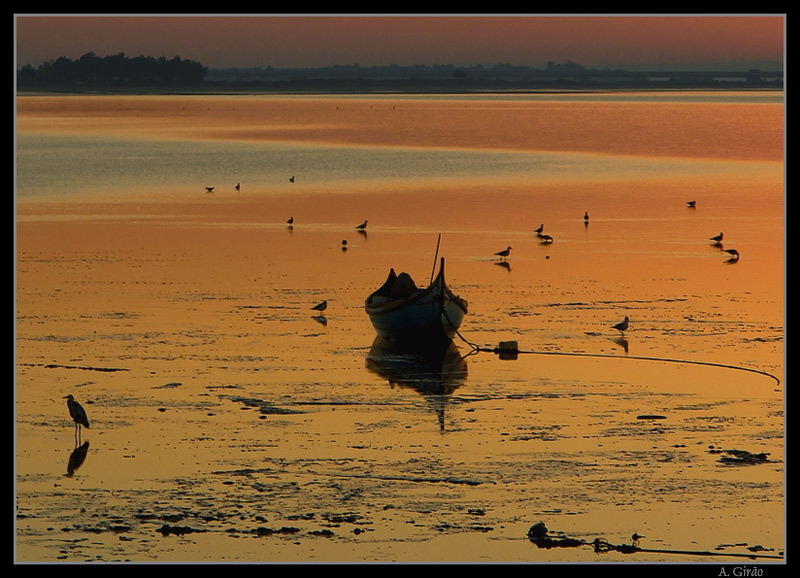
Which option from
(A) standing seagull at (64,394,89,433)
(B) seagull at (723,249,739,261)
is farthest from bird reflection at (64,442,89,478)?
(B) seagull at (723,249,739,261)

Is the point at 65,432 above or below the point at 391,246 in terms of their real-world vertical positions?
below

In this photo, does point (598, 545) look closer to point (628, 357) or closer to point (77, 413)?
point (77, 413)

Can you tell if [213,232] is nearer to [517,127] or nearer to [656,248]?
[656,248]

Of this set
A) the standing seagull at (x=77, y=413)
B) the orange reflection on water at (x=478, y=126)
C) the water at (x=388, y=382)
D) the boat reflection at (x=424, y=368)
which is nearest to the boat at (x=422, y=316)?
the boat reflection at (x=424, y=368)

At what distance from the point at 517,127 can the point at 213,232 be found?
232 ft

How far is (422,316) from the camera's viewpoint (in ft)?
79.0

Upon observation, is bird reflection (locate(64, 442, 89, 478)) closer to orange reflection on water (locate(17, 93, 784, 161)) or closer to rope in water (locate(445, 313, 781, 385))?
rope in water (locate(445, 313, 781, 385))

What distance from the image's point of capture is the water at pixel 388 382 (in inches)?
579

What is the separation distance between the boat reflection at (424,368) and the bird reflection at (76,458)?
5.05 metres

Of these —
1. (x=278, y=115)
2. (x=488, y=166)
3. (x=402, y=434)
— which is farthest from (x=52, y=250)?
(x=278, y=115)

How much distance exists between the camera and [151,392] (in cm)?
2056

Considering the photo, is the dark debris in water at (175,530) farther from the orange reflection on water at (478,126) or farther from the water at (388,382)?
the orange reflection on water at (478,126)

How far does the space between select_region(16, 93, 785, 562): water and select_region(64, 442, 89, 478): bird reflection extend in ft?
0.34

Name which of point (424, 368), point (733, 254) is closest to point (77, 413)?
point (424, 368)
